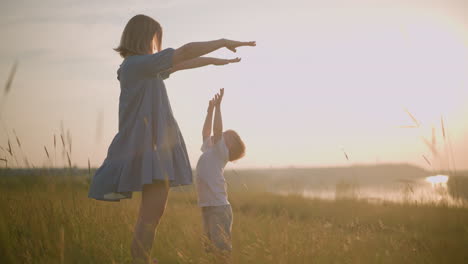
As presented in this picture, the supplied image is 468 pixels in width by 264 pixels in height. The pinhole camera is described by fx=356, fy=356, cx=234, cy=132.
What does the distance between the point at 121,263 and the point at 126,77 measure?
1.51 m

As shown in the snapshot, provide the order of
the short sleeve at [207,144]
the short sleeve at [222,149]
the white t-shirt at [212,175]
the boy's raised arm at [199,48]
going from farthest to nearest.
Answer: the short sleeve at [207,144] < the short sleeve at [222,149] < the white t-shirt at [212,175] < the boy's raised arm at [199,48]

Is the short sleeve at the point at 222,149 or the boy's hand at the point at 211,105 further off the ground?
the boy's hand at the point at 211,105

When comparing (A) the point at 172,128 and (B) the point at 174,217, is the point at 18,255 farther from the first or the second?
(B) the point at 174,217

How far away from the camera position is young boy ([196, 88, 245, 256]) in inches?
133

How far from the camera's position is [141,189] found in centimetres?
216

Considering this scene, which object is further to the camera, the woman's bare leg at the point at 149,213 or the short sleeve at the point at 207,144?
the short sleeve at the point at 207,144

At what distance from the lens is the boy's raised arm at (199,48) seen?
6.52ft

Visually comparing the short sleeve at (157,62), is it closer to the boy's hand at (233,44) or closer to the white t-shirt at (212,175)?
the boy's hand at (233,44)

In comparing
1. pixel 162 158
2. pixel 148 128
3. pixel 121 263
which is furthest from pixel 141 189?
pixel 121 263

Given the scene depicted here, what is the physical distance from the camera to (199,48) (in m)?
1.98

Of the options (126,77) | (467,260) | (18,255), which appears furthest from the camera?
(467,260)

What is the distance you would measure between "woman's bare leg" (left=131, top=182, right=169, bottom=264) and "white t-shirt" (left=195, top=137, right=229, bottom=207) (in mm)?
1290

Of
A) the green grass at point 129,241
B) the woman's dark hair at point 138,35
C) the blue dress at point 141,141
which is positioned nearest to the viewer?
the blue dress at point 141,141

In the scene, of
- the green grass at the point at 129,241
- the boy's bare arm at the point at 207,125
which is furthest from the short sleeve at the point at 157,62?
the boy's bare arm at the point at 207,125
